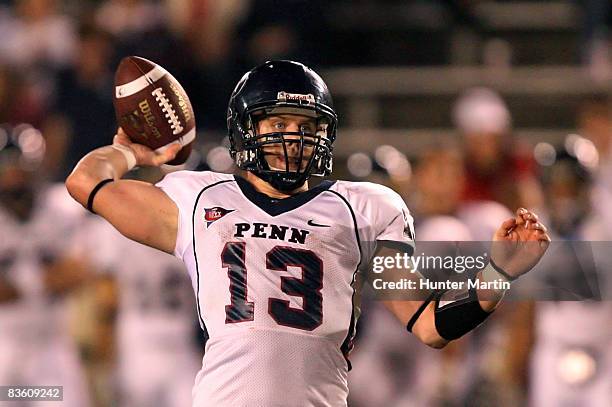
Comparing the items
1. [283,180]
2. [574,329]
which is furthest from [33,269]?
[283,180]

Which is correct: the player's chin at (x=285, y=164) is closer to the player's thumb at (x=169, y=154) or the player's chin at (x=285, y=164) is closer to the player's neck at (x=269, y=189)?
the player's neck at (x=269, y=189)

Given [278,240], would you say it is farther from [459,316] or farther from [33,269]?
[33,269]

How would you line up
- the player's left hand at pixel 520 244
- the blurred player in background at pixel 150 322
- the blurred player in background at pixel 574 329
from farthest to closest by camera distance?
the blurred player in background at pixel 150 322, the blurred player in background at pixel 574 329, the player's left hand at pixel 520 244

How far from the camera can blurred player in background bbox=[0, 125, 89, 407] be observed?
742cm

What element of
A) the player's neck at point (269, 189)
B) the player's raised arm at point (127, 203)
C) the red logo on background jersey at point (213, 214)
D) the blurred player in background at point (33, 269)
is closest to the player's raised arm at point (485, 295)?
the player's neck at point (269, 189)

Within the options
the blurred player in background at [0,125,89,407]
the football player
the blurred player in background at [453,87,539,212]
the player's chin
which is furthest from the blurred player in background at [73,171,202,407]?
the player's chin

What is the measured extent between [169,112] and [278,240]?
660 mm

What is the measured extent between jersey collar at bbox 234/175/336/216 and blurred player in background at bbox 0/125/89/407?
428cm

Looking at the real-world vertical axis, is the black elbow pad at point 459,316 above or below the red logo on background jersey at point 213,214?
below

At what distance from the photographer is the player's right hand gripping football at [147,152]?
11.5 ft

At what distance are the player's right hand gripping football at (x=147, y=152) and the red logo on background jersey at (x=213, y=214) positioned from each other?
415 mm

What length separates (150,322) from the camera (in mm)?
7293

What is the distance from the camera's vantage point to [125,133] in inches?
140

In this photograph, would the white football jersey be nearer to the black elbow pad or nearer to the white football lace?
the black elbow pad
